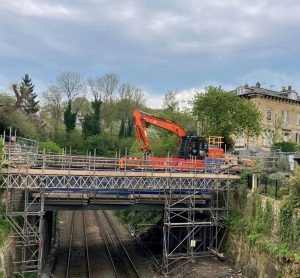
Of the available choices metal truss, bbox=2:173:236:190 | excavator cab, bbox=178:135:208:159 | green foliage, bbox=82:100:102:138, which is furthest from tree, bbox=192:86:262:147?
green foliage, bbox=82:100:102:138

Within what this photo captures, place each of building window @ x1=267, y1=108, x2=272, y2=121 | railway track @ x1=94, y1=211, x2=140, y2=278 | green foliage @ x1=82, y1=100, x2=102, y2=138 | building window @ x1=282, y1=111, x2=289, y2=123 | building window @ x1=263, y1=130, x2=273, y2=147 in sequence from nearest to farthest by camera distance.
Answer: railway track @ x1=94, y1=211, x2=140, y2=278
building window @ x1=263, y1=130, x2=273, y2=147
building window @ x1=267, y1=108, x2=272, y2=121
building window @ x1=282, y1=111, x2=289, y2=123
green foliage @ x1=82, y1=100, x2=102, y2=138

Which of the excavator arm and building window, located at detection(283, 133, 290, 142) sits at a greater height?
building window, located at detection(283, 133, 290, 142)

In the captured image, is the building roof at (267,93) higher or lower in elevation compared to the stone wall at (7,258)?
higher

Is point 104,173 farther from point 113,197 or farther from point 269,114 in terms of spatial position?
point 269,114

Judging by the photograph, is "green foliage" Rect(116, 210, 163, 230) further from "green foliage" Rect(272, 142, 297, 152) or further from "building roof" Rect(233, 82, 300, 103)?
"building roof" Rect(233, 82, 300, 103)

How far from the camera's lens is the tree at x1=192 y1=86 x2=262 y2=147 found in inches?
1751

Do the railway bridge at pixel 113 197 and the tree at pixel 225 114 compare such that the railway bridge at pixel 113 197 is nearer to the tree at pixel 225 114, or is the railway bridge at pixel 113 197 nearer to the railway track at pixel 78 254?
the railway track at pixel 78 254

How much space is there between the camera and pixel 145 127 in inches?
1312

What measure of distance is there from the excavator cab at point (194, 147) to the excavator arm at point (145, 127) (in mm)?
675

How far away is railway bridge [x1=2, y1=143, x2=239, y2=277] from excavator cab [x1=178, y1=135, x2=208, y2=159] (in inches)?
121

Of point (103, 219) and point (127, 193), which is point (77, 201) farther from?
point (103, 219)

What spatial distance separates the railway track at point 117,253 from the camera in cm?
2578

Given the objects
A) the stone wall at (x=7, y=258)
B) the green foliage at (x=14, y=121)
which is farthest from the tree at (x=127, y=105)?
the stone wall at (x=7, y=258)

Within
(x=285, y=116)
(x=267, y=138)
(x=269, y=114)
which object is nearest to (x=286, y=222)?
(x=267, y=138)
